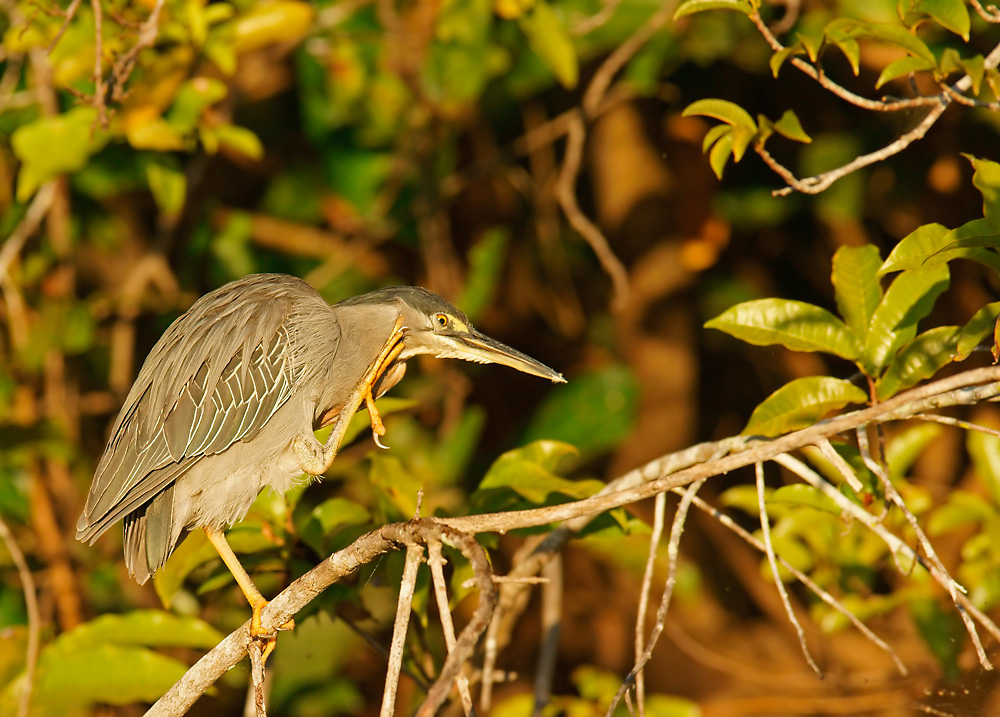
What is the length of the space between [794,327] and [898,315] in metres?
0.21

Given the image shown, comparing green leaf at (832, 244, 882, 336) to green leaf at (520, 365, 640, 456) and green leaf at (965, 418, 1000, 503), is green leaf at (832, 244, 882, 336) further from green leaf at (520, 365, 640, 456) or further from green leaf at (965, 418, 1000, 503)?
green leaf at (520, 365, 640, 456)

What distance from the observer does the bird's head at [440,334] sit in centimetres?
276

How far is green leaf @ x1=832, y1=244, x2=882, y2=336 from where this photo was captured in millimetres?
2043

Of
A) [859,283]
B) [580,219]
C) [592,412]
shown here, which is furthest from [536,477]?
[592,412]

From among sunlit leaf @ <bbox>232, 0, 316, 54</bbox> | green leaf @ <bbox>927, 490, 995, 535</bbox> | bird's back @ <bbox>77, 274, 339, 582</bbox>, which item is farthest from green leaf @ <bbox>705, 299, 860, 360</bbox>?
sunlit leaf @ <bbox>232, 0, 316, 54</bbox>

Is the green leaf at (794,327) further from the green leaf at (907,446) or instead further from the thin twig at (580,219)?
the thin twig at (580,219)

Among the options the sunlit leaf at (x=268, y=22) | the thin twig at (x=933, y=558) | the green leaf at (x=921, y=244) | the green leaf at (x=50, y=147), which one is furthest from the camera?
the sunlit leaf at (x=268, y=22)

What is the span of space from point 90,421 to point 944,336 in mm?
3929

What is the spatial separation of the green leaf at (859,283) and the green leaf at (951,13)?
0.45m

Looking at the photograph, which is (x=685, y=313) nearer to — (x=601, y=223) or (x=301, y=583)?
(x=601, y=223)

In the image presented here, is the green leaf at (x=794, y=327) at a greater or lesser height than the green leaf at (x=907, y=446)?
greater

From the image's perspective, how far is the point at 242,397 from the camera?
267cm

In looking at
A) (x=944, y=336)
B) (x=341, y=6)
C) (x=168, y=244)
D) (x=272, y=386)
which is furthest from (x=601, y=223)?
(x=944, y=336)

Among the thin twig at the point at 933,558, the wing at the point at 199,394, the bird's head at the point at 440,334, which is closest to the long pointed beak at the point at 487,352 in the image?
the bird's head at the point at 440,334
